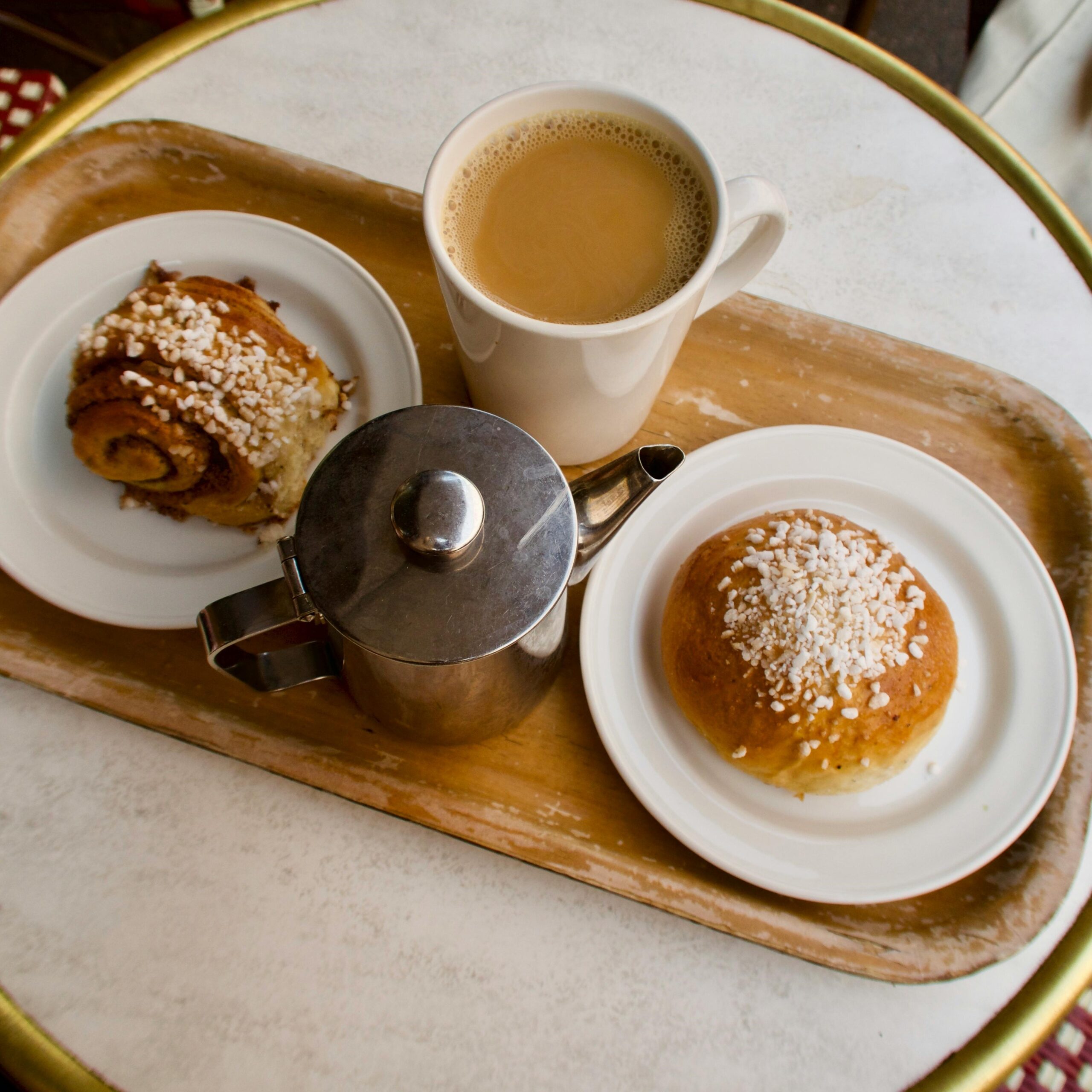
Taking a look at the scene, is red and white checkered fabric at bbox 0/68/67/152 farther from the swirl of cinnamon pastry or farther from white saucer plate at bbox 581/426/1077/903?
white saucer plate at bbox 581/426/1077/903

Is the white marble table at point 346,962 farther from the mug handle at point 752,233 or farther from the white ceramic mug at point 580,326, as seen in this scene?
the mug handle at point 752,233

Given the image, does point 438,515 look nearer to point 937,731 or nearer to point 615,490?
point 615,490

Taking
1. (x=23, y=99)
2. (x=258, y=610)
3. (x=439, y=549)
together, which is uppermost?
(x=439, y=549)

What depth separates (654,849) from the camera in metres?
0.65

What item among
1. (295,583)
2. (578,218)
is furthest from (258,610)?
(578,218)

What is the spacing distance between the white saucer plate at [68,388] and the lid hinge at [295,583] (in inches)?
7.3

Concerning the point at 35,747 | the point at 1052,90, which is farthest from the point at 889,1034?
the point at 1052,90

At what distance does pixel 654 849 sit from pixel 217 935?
36 cm

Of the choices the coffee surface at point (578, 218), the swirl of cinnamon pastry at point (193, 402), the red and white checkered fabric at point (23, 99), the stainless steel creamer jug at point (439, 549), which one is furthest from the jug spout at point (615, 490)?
the red and white checkered fabric at point (23, 99)

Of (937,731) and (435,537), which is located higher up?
(435,537)

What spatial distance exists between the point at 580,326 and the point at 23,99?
1.06 metres

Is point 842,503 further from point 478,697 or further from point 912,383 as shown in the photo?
point 478,697

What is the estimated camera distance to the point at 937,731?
2.24 ft

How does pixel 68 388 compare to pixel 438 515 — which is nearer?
pixel 438 515
